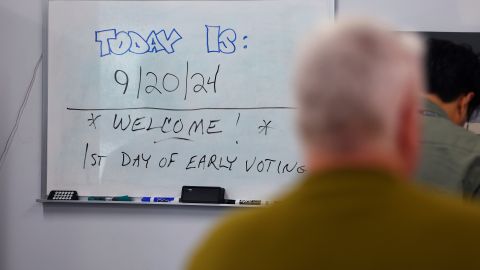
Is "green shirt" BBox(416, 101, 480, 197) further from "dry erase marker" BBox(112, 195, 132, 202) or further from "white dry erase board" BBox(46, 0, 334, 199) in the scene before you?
"dry erase marker" BBox(112, 195, 132, 202)

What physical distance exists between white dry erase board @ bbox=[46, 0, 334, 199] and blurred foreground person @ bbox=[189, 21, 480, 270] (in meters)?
1.76

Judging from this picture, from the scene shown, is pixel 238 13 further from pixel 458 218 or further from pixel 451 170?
pixel 458 218

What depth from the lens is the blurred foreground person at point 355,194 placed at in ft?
2.27

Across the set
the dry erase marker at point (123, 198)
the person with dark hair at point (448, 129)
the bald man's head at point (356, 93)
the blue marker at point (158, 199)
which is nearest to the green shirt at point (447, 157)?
the person with dark hair at point (448, 129)

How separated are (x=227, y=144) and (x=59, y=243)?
86 cm

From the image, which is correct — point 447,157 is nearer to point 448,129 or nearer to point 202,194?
point 448,129

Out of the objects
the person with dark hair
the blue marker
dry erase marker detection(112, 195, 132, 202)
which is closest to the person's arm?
the person with dark hair

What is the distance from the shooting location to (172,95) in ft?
8.43

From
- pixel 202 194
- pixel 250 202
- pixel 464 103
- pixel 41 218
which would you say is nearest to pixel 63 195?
pixel 41 218

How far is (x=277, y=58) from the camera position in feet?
8.29

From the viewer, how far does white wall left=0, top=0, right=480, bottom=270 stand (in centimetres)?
261

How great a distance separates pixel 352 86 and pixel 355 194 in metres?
0.12

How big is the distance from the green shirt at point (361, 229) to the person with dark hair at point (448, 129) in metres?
0.67

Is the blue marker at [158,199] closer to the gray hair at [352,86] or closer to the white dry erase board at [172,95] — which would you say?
the white dry erase board at [172,95]
